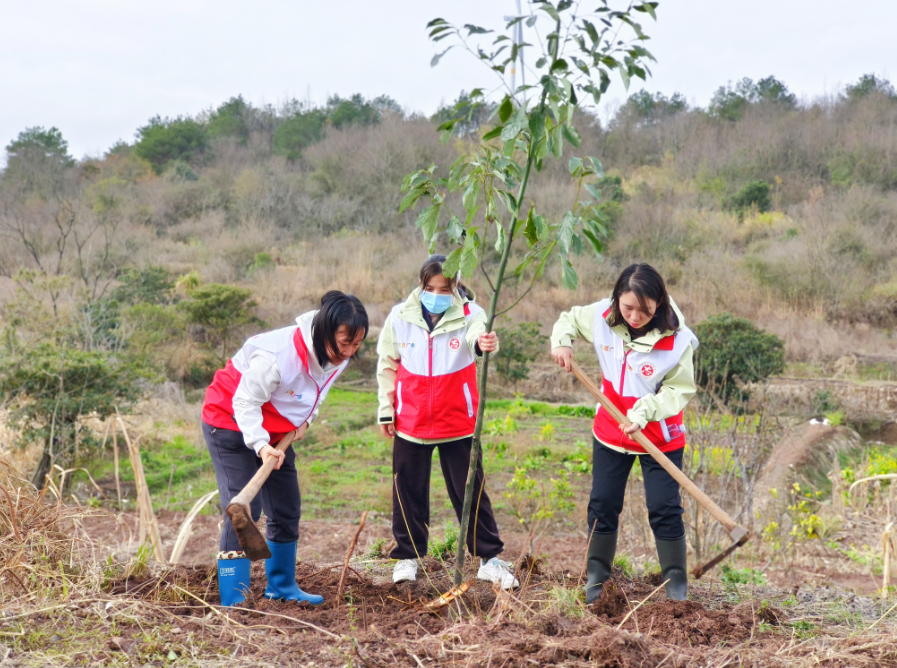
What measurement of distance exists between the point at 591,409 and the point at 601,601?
7.48 m

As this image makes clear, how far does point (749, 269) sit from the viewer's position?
17562 mm

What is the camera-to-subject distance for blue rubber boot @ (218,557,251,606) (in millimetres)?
3166

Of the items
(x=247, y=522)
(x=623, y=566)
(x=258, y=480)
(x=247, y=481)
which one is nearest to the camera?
(x=247, y=522)

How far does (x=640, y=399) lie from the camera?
318cm

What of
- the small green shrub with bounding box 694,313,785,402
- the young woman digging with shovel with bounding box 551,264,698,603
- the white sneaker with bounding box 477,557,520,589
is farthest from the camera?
the small green shrub with bounding box 694,313,785,402

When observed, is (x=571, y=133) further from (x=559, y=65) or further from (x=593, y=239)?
(x=593, y=239)

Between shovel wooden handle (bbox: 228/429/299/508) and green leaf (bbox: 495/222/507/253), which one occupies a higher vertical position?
green leaf (bbox: 495/222/507/253)

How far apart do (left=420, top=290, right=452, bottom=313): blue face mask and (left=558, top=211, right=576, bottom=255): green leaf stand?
111 cm

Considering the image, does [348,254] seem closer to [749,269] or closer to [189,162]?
[749,269]

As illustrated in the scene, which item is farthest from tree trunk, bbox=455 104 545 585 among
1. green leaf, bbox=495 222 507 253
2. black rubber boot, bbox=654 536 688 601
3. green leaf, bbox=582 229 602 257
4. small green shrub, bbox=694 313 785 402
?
small green shrub, bbox=694 313 785 402

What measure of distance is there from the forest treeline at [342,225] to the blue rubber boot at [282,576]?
389cm

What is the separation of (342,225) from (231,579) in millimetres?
24727

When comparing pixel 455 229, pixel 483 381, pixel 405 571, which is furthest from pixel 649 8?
pixel 405 571

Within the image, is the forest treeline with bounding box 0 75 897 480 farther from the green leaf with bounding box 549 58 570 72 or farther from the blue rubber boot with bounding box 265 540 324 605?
the green leaf with bounding box 549 58 570 72
